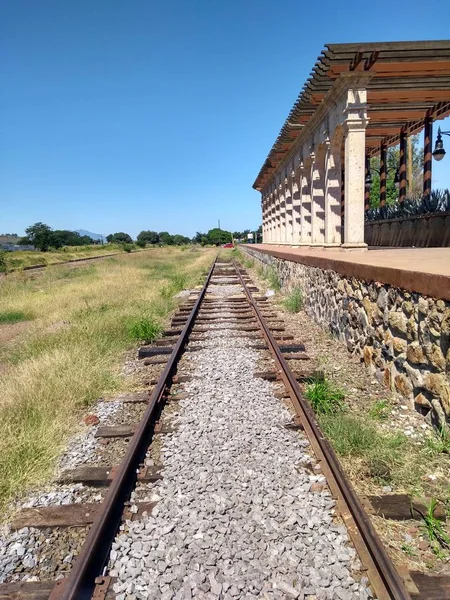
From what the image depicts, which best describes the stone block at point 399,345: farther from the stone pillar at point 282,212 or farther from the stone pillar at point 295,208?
the stone pillar at point 282,212

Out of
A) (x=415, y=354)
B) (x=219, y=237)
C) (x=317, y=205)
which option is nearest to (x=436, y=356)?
(x=415, y=354)

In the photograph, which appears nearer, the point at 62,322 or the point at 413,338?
the point at 413,338

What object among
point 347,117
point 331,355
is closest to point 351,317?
point 331,355

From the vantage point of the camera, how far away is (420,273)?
168 inches

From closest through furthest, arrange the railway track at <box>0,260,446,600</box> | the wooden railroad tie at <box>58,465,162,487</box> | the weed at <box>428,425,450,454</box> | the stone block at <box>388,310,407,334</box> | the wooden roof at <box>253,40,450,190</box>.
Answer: the railway track at <box>0,260,446,600</box>, the wooden railroad tie at <box>58,465,162,487</box>, the weed at <box>428,425,450,454</box>, the stone block at <box>388,310,407,334</box>, the wooden roof at <box>253,40,450,190</box>

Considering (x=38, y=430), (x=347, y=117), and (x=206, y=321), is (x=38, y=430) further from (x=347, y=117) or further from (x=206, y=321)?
(x=347, y=117)

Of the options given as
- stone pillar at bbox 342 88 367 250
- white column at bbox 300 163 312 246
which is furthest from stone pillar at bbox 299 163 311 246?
stone pillar at bbox 342 88 367 250

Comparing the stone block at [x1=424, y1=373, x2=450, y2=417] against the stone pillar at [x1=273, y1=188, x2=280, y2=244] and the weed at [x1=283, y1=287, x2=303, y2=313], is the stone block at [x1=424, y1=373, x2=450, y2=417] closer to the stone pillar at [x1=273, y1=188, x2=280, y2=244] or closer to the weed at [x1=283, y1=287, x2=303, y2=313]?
the weed at [x1=283, y1=287, x2=303, y2=313]

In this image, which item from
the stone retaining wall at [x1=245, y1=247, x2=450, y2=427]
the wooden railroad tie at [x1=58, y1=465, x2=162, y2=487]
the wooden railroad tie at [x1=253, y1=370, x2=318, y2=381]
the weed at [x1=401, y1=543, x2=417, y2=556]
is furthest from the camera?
the wooden railroad tie at [x1=253, y1=370, x2=318, y2=381]

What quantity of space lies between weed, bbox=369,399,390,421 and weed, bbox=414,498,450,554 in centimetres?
147

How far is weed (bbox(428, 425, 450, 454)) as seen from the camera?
12.1 feet

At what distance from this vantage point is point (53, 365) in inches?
246

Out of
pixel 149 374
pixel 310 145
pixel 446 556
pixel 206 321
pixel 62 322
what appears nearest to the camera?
pixel 446 556

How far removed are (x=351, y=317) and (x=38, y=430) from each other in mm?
4413
